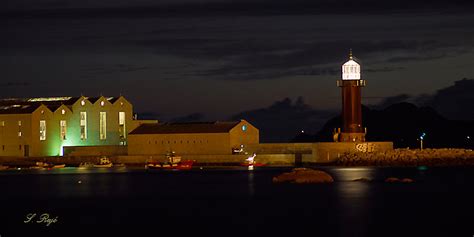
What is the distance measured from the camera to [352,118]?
74375mm

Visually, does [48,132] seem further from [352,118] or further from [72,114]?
[352,118]

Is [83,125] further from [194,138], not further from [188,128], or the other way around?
[194,138]

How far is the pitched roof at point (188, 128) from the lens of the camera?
3012 inches

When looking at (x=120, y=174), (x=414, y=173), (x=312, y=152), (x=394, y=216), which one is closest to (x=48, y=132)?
(x=120, y=174)

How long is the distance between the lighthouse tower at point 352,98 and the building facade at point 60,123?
18475mm

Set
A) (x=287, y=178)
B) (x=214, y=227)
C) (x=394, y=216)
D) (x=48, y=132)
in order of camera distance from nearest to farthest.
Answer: (x=214, y=227) < (x=394, y=216) < (x=287, y=178) < (x=48, y=132)

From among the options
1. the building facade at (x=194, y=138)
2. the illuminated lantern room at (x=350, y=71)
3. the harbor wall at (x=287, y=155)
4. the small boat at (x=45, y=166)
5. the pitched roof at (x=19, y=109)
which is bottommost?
the small boat at (x=45, y=166)

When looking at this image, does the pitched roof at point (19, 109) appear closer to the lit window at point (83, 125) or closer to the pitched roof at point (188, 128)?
the lit window at point (83, 125)

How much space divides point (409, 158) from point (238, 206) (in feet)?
111

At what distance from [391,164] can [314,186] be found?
21.6 meters

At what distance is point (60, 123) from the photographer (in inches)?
3270

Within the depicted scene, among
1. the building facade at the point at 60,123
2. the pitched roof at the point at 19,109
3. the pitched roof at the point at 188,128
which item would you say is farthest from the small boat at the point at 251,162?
the pitched roof at the point at 19,109

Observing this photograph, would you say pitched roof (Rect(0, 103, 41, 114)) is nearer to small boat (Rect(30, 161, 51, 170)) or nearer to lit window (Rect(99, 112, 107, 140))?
small boat (Rect(30, 161, 51, 170))

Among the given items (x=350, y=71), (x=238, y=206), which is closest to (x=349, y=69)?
(x=350, y=71)
